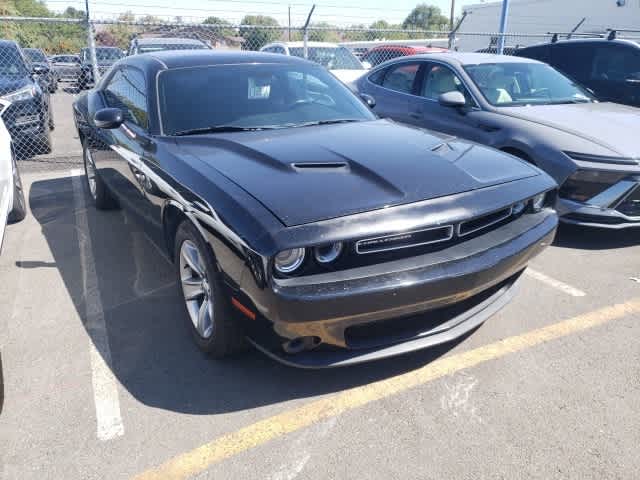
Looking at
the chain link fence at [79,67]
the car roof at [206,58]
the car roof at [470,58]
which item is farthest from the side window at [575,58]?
the car roof at [206,58]

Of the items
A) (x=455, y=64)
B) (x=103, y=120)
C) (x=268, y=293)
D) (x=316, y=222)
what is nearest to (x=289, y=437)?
(x=268, y=293)

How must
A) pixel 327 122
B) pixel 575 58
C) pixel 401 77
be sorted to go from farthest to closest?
pixel 575 58, pixel 401 77, pixel 327 122

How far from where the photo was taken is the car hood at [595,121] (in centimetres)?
421

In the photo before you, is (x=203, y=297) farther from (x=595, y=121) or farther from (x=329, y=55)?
(x=329, y=55)

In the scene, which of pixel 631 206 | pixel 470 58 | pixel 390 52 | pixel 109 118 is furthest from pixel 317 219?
pixel 390 52

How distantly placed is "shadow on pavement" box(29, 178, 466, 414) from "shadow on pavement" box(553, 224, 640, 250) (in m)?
2.19

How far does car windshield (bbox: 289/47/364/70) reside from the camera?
11.5m

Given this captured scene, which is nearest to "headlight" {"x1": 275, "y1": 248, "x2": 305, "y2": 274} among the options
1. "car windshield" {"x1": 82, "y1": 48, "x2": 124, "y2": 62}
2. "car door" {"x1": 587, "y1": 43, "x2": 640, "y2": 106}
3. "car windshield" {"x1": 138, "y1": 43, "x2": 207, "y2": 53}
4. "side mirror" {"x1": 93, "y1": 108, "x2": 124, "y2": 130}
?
"side mirror" {"x1": 93, "y1": 108, "x2": 124, "y2": 130}

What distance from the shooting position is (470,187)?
2.52 metres

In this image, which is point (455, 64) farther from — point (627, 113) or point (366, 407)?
point (366, 407)

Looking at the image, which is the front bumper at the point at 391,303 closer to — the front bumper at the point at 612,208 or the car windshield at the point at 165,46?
the front bumper at the point at 612,208

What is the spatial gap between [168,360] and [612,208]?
3.55 metres

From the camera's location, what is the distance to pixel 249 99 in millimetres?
3475

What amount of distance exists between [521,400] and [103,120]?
9.89ft
